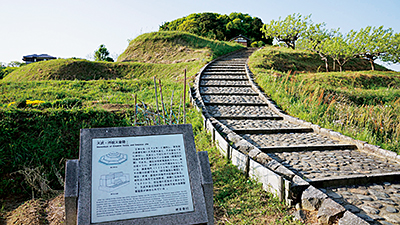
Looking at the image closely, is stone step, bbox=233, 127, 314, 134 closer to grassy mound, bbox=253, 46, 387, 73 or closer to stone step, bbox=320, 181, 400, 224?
stone step, bbox=320, 181, 400, 224

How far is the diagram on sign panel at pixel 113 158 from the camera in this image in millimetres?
2568

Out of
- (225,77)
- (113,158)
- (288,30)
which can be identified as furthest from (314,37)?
(113,158)

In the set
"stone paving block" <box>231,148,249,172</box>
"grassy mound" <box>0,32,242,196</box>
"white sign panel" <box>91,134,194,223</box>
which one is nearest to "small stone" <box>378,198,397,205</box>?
"stone paving block" <box>231,148,249,172</box>

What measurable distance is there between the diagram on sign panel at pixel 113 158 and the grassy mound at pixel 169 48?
17.1m

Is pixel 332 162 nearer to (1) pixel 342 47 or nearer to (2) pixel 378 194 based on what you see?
(2) pixel 378 194

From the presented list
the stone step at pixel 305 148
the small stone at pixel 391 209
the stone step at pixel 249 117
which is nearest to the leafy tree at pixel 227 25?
the stone step at pixel 249 117

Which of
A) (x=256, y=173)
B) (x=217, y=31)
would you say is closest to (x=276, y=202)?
(x=256, y=173)

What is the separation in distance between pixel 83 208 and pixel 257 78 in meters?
9.52

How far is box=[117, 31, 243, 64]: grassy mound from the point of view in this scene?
20.8m

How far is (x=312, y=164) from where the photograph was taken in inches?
166

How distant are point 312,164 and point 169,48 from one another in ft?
65.8

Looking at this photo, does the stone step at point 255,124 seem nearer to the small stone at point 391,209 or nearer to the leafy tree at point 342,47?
the small stone at point 391,209

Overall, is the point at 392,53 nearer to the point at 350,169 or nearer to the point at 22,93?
the point at 350,169

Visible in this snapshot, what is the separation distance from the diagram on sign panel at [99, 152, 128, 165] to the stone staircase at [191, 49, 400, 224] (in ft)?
6.20
